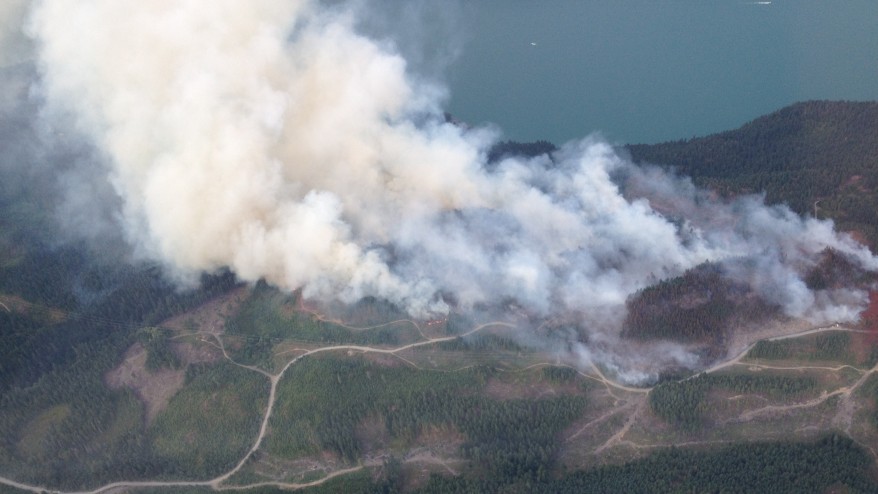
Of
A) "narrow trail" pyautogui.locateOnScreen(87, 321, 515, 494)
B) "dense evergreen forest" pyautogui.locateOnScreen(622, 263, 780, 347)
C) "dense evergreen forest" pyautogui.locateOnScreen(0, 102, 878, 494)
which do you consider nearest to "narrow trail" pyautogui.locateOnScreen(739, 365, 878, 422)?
"dense evergreen forest" pyautogui.locateOnScreen(0, 102, 878, 494)

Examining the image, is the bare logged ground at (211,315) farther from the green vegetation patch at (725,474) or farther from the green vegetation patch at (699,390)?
the green vegetation patch at (699,390)

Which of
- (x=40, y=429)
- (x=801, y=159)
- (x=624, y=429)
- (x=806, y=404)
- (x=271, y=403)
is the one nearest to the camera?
(x=806, y=404)

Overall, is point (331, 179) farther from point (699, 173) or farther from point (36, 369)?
point (699, 173)

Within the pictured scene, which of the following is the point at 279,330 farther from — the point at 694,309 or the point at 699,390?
the point at 699,390

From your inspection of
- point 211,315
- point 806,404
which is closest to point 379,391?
point 211,315

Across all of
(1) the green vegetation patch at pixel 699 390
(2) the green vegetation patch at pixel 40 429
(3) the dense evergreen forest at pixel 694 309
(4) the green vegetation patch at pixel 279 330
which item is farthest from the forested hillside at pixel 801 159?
(2) the green vegetation patch at pixel 40 429

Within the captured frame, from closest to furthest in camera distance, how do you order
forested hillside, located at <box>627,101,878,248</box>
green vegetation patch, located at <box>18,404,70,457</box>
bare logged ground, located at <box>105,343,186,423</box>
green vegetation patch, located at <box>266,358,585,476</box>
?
green vegetation patch, located at <box>266,358,585,476</box>
green vegetation patch, located at <box>18,404,70,457</box>
bare logged ground, located at <box>105,343,186,423</box>
forested hillside, located at <box>627,101,878,248</box>

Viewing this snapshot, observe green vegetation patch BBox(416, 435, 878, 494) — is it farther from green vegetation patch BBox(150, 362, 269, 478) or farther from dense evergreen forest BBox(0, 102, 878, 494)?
green vegetation patch BBox(150, 362, 269, 478)
